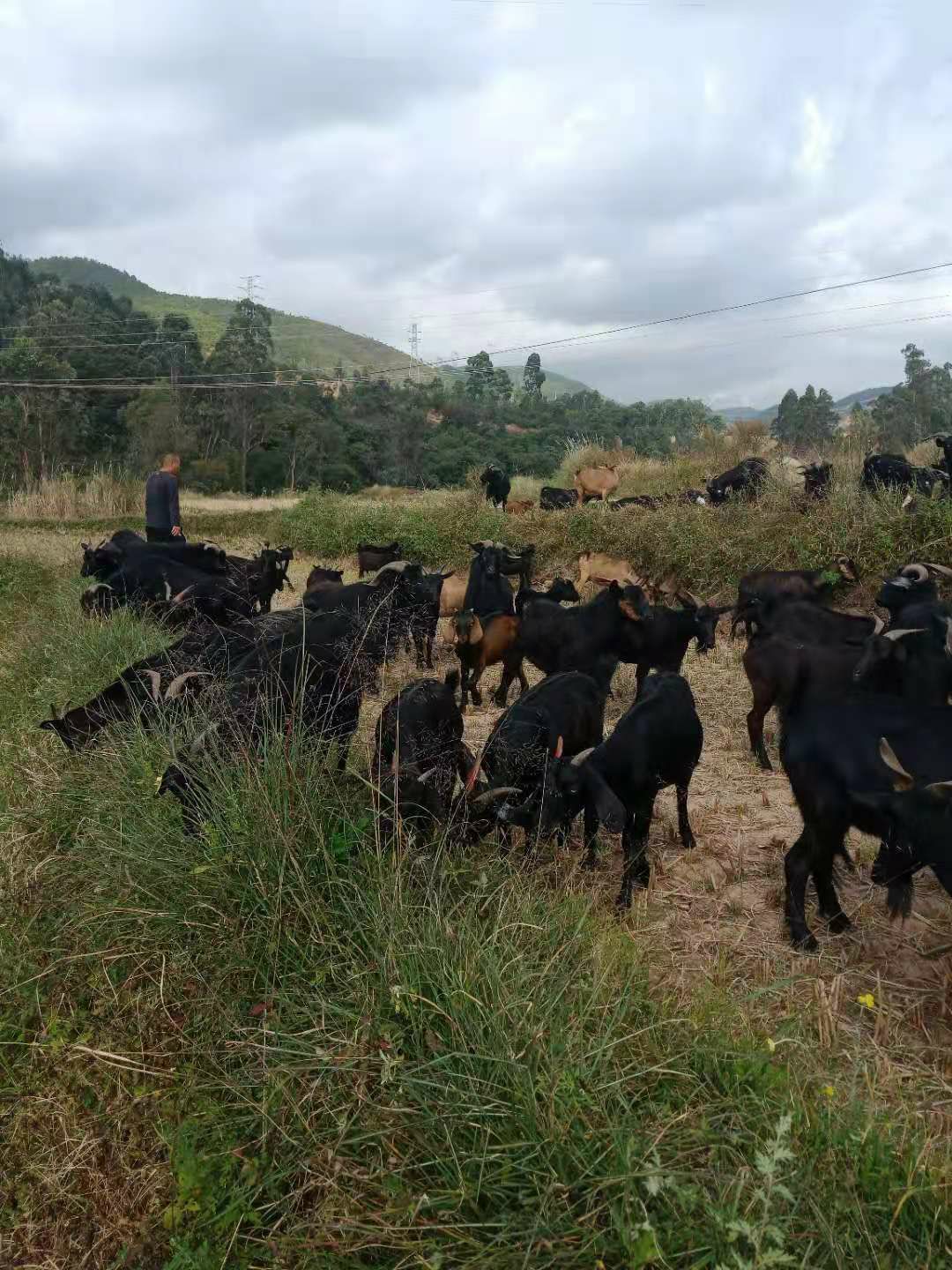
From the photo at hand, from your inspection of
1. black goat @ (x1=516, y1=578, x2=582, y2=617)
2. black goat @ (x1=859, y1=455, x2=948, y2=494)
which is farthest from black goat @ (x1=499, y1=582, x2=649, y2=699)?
black goat @ (x1=859, y1=455, x2=948, y2=494)

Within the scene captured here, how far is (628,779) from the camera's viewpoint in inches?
190

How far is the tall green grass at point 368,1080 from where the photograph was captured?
2436 mm

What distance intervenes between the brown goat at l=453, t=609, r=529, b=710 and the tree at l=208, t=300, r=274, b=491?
30593 millimetres

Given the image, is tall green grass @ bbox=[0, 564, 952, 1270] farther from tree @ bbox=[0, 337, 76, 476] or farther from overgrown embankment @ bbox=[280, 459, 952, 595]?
tree @ bbox=[0, 337, 76, 476]

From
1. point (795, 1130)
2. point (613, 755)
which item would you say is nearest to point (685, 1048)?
point (795, 1130)

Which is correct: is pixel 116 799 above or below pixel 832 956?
above

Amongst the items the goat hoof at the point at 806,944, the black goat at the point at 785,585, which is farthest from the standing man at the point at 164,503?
the goat hoof at the point at 806,944

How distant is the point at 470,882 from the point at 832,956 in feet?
5.58

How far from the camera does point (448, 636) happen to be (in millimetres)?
10133

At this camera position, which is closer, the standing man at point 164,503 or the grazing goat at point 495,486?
the standing man at point 164,503

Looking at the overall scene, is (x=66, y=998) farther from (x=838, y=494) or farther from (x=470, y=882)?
(x=838, y=494)

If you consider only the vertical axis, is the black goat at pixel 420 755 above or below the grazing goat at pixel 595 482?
below

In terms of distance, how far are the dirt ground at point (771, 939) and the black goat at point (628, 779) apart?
7.1 inches

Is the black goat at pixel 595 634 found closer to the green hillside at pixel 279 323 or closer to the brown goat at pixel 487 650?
the brown goat at pixel 487 650
